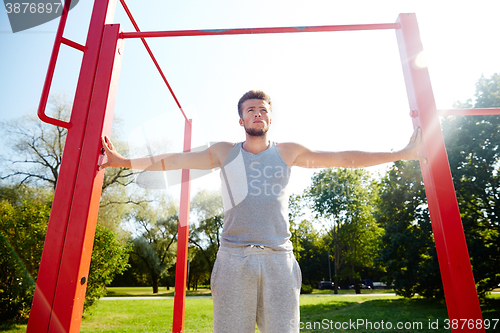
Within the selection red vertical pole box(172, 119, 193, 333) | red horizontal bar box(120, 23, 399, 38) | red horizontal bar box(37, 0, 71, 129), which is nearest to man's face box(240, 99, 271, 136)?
red horizontal bar box(120, 23, 399, 38)

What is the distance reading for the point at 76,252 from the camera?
4.55 ft

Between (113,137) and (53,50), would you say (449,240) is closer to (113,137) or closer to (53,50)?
(53,50)

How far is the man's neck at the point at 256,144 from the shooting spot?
180cm

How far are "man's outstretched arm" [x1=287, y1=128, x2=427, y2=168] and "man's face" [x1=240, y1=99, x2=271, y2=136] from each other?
0.23m

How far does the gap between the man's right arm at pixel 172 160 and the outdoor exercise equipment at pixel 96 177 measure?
77 mm

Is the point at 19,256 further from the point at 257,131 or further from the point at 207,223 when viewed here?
the point at 207,223

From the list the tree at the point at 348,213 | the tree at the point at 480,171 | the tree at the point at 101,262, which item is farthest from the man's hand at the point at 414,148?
the tree at the point at 348,213

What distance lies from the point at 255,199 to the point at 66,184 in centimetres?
97

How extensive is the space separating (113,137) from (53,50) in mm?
10775

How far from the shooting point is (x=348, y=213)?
20172 millimetres

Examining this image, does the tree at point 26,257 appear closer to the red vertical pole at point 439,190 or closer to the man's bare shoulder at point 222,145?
the man's bare shoulder at point 222,145

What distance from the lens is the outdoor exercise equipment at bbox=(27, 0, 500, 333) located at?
134cm

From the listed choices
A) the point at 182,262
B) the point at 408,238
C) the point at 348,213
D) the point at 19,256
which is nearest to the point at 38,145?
the point at 19,256

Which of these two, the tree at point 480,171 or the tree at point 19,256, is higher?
the tree at point 480,171
